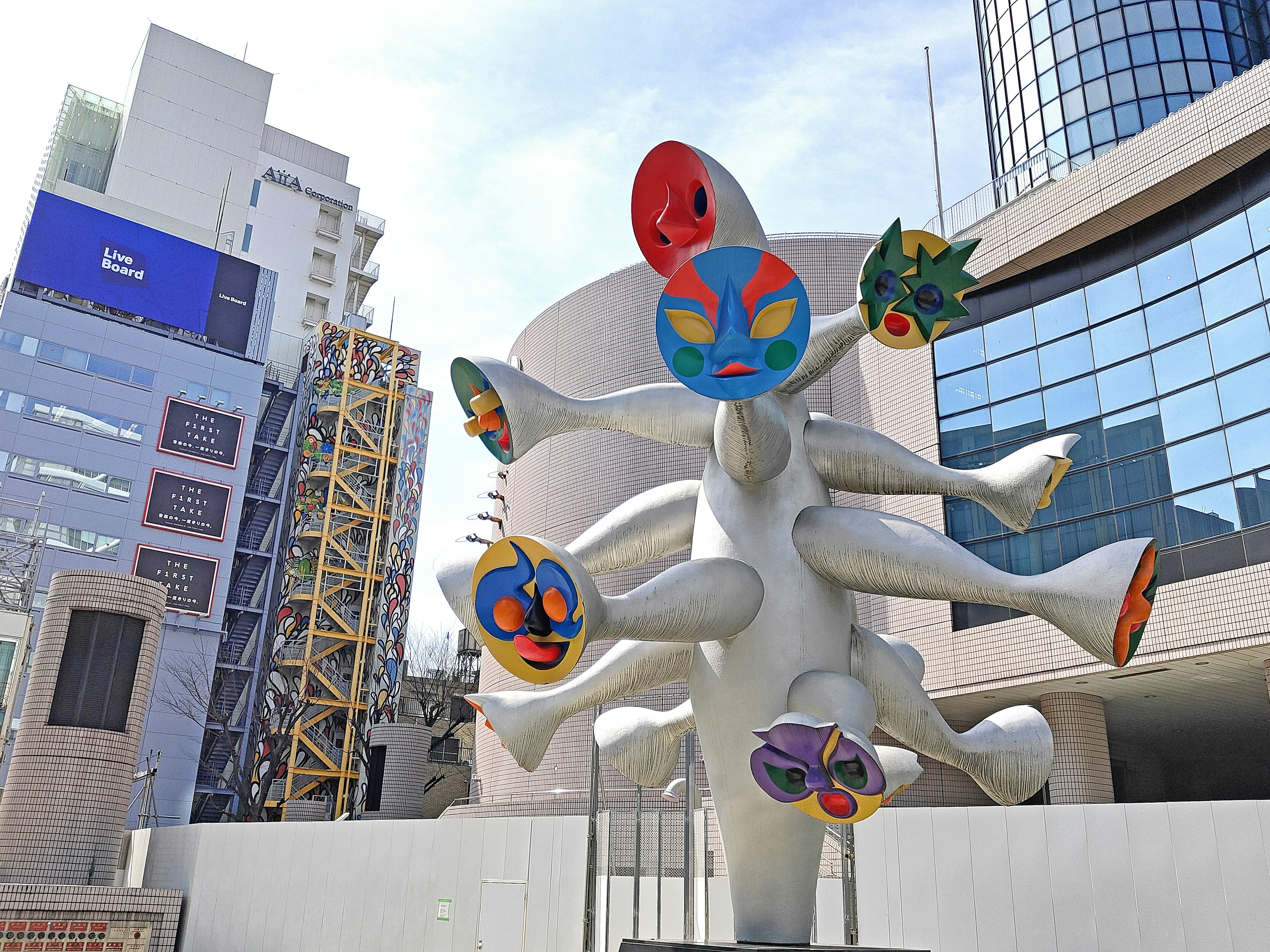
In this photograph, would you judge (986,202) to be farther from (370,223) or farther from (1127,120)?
(370,223)

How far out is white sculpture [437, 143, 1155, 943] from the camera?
430 centimetres

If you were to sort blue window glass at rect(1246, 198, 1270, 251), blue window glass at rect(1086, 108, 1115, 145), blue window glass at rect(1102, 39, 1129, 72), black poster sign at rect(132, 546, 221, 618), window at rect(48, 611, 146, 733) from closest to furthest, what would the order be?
window at rect(48, 611, 146, 733) → blue window glass at rect(1246, 198, 1270, 251) → blue window glass at rect(1102, 39, 1129, 72) → blue window glass at rect(1086, 108, 1115, 145) → black poster sign at rect(132, 546, 221, 618)

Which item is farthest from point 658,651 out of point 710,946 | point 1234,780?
point 1234,780

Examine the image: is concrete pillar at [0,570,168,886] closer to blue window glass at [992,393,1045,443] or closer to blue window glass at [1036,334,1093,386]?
blue window glass at [992,393,1045,443]

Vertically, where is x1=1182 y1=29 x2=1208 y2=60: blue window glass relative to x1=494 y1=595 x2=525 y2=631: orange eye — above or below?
above

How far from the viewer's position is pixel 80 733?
15.9 metres

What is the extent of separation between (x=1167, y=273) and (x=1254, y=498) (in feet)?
14.8

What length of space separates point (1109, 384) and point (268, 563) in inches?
1344

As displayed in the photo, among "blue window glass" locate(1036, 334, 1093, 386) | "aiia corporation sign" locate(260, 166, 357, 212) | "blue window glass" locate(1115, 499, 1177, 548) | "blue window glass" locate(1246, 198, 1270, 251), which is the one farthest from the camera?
"aiia corporation sign" locate(260, 166, 357, 212)

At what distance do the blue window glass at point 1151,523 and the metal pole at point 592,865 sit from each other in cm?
1260

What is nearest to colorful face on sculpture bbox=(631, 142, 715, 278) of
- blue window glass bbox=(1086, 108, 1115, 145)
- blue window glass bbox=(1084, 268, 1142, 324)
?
blue window glass bbox=(1084, 268, 1142, 324)

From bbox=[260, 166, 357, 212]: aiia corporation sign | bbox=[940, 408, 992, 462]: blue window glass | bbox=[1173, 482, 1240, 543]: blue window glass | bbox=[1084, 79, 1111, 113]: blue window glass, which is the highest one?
bbox=[260, 166, 357, 212]: aiia corporation sign

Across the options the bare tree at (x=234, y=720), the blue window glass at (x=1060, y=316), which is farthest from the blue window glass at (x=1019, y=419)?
the bare tree at (x=234, y=720)

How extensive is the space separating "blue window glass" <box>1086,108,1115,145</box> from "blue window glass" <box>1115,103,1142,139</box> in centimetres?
17
